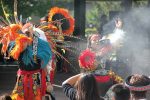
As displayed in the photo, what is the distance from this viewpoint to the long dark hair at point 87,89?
3984 millimetres

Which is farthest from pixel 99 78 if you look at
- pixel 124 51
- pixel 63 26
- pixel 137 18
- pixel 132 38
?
pixel 137 18

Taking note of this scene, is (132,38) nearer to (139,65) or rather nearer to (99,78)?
(139,65)

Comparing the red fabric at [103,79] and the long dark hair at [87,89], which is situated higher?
the long dark hair at [87,89]

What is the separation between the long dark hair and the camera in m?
3.98

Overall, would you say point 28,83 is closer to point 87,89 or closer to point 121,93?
point 87,89

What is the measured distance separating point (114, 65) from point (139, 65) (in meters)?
1.66

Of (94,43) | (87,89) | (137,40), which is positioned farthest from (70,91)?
(137,40)

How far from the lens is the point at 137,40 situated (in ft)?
46.8

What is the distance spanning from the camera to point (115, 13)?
16.1 metres

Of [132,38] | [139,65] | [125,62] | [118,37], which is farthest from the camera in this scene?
[132,38]

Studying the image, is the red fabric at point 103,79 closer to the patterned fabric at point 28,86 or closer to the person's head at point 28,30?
the patterned fabric at point 28,86

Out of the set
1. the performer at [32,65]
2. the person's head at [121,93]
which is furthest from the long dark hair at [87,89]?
the performer at [32,65]

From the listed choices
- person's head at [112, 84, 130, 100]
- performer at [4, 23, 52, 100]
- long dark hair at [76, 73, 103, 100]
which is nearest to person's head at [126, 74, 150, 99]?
person's head at [112, 84, 130, 100]

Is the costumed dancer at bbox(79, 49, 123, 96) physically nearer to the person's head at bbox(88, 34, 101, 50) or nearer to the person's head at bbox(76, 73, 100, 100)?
the person's head at bbox(88, 34, 101, 50)
